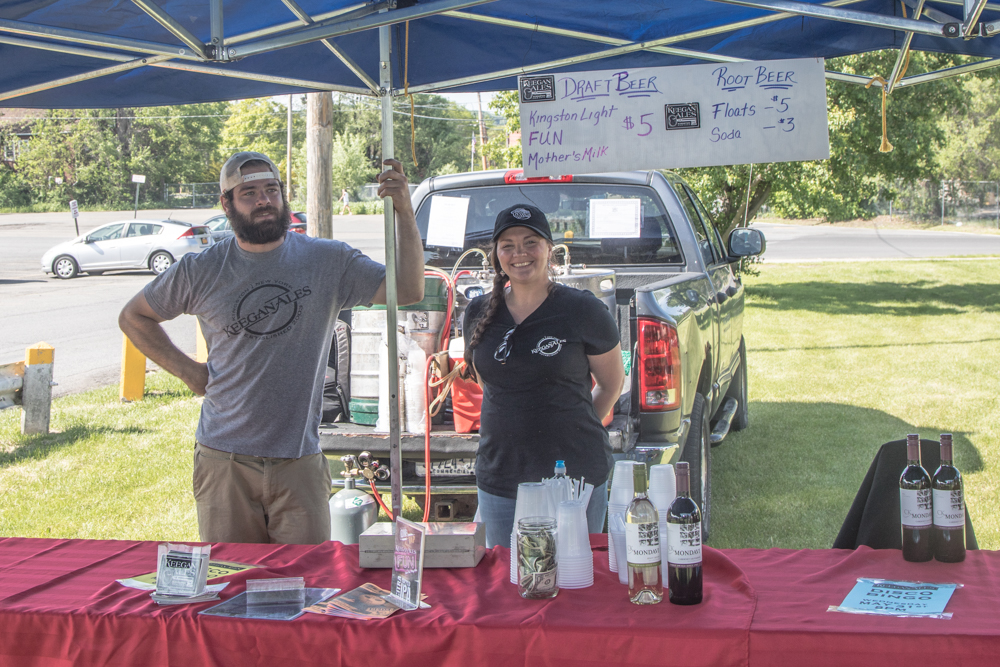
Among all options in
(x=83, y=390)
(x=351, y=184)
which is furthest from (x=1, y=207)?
(x=83, y=390)

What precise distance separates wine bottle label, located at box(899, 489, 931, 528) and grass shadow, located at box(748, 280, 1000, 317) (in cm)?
1449

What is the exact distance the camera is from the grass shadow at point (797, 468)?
534 centimetres

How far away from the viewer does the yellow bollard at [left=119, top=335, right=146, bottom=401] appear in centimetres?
893

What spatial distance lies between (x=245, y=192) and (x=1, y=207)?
A: 2286 inches

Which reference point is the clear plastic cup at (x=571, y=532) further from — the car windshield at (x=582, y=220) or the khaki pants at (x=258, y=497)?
the car windshield at (x=582, y=220)

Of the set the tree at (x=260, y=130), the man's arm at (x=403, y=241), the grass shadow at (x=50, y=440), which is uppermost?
the tree at (x=260, y=130)

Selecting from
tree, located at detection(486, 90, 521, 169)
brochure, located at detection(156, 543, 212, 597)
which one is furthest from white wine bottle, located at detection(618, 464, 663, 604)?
tree, located at detection(486, 90, 521, 169)

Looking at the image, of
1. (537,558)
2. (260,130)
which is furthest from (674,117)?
(260,130)

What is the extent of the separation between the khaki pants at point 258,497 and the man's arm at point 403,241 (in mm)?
694

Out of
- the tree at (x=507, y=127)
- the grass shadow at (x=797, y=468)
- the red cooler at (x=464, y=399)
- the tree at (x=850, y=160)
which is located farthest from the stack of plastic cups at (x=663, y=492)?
the tree at (x=850, y=160)

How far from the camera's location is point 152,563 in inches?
106

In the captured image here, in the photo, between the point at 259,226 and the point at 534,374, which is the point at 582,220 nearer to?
the point at 534,374

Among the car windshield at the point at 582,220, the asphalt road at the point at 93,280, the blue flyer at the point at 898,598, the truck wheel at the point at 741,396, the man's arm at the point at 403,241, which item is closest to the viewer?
the blue flyer at the point at 898,598

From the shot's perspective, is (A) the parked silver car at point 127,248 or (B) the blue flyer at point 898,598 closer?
(B) the blue flyer at point 898,598
